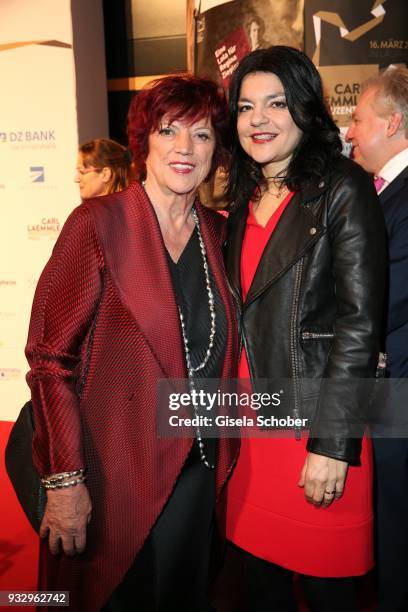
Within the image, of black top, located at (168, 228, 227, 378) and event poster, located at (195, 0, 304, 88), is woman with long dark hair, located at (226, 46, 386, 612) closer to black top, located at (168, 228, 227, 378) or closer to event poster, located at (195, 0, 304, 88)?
black top, located at (168, 228, 227, 378)

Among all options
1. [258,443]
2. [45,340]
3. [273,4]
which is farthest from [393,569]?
[273,4]

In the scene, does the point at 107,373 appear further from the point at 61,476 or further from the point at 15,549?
the point at 15,549

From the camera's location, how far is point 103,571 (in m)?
1.75

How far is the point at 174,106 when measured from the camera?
182 cm

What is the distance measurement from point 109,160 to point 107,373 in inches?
108

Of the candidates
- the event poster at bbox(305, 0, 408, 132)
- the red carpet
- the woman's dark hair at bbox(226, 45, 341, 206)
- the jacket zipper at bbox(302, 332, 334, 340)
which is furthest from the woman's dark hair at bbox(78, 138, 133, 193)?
the jacket zipper at bbox(302, 332, 334, 340)

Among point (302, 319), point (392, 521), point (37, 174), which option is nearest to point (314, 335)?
point (302, 319)

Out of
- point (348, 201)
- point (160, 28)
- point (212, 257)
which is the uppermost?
point (160, 28)

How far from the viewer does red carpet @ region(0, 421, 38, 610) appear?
2.81m

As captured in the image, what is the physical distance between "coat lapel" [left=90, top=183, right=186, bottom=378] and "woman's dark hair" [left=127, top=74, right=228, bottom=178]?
0.28 metres

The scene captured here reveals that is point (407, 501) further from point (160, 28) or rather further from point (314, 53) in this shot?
point (160, 28)

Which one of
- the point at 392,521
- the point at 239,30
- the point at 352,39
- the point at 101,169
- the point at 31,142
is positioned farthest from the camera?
the point at 31,142

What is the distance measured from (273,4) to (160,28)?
2.43 meters

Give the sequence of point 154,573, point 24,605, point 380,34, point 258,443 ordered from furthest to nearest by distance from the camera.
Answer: point 380,34, point 24,605, point 258,443, point 154,573
